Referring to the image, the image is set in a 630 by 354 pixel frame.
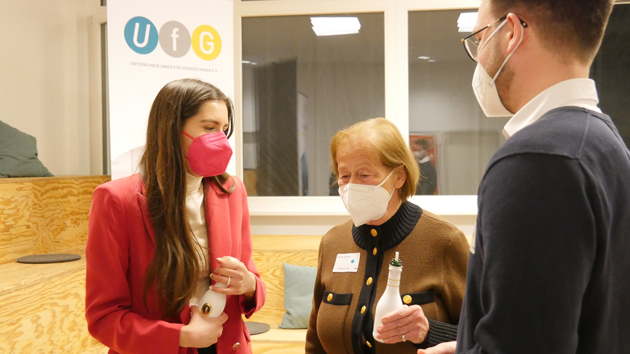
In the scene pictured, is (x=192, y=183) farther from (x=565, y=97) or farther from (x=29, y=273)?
(x=29, y=273)

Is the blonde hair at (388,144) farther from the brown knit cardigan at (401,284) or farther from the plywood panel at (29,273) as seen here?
the plywood panel at (29,273)

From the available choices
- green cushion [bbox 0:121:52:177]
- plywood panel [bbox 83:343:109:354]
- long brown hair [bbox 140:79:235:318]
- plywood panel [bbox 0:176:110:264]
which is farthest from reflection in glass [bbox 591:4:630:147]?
green cushion [bbox 0:121:52:177]

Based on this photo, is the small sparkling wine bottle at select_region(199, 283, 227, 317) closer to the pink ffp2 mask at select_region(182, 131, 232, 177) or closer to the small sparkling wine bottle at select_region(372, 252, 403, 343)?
the pink ffp2 mask at select_region(182, 131, 232, 177)

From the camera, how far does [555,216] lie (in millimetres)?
663

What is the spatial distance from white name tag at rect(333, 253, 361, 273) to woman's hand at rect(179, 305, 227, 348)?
1.51 ft

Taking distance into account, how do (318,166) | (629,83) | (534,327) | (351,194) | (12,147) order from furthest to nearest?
(318,166) < (629,83) < (12,147) < (351,194) < (534,327)

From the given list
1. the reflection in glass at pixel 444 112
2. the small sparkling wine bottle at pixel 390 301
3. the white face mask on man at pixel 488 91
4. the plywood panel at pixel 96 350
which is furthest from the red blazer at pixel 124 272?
the reflection in glass at pixel 444 112

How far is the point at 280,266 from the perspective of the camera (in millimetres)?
3662

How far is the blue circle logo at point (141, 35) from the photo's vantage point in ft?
10.8

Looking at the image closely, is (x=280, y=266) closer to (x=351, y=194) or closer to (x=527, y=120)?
(x=351, y=194)

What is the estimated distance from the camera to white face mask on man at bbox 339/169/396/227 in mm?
1740

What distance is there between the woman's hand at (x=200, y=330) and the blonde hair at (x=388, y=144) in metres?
0.80

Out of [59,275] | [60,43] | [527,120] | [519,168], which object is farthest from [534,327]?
[60,43]

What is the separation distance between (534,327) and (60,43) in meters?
4.81
